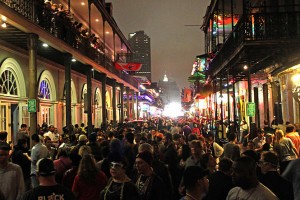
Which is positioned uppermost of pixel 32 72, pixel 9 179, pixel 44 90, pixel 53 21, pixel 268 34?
pixel 53 21

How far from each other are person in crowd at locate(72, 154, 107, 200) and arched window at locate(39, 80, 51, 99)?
17.1 m

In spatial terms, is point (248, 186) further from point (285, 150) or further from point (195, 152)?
point (285, 150)

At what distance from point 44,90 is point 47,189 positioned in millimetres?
A: 19481

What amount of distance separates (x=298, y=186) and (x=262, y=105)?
63.0ft

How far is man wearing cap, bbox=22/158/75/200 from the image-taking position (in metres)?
4.22

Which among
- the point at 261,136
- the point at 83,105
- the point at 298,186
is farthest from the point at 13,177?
the point at 83,105

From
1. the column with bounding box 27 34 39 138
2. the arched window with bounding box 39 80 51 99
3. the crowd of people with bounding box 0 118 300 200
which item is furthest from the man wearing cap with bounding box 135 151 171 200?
the arched window with bounding box 39 80 51 99

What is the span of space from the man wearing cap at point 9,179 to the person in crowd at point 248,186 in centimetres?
358

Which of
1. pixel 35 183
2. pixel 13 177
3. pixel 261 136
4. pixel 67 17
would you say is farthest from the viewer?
pixel 67 17

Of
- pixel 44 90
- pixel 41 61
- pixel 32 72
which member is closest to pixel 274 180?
pixel 32 72

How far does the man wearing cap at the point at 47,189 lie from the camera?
13.9 ft

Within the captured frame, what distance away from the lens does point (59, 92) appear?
25.5 meters

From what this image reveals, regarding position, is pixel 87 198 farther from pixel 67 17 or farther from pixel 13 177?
pixel 67 17

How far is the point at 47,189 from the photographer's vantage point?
4.28 meters
